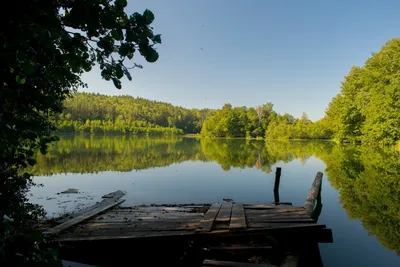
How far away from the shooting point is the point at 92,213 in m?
9.05

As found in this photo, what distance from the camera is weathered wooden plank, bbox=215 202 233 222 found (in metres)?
7.60

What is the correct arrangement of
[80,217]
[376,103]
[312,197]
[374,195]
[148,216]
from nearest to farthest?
[80,217] < [148,216] < [312,197] < [374,195] < [376,103]

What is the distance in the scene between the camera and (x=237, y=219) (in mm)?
7520

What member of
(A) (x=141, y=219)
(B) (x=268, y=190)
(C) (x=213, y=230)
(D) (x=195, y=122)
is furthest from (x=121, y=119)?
(C) (x=213, y=230)

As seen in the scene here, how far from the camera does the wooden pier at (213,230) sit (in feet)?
21.5

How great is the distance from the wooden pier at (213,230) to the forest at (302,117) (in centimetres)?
438

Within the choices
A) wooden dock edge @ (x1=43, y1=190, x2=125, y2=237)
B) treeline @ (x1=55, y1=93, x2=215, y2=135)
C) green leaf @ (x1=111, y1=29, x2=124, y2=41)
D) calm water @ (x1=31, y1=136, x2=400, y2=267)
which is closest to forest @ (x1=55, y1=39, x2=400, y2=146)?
treeline @ (x1=55, y1=93, x2=215, y2=135)

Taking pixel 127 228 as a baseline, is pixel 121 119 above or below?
above

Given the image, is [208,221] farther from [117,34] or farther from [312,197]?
[117,34]

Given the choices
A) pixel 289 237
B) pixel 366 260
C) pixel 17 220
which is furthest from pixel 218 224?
pixel 17 220

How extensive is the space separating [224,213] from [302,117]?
13234cm

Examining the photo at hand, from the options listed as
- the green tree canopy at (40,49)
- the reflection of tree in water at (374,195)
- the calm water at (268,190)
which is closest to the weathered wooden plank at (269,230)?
the calm water at (268,190)

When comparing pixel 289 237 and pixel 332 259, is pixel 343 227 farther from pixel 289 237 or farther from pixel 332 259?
pixel 289 237

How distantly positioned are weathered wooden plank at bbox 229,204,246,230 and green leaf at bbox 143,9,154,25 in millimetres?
5923
